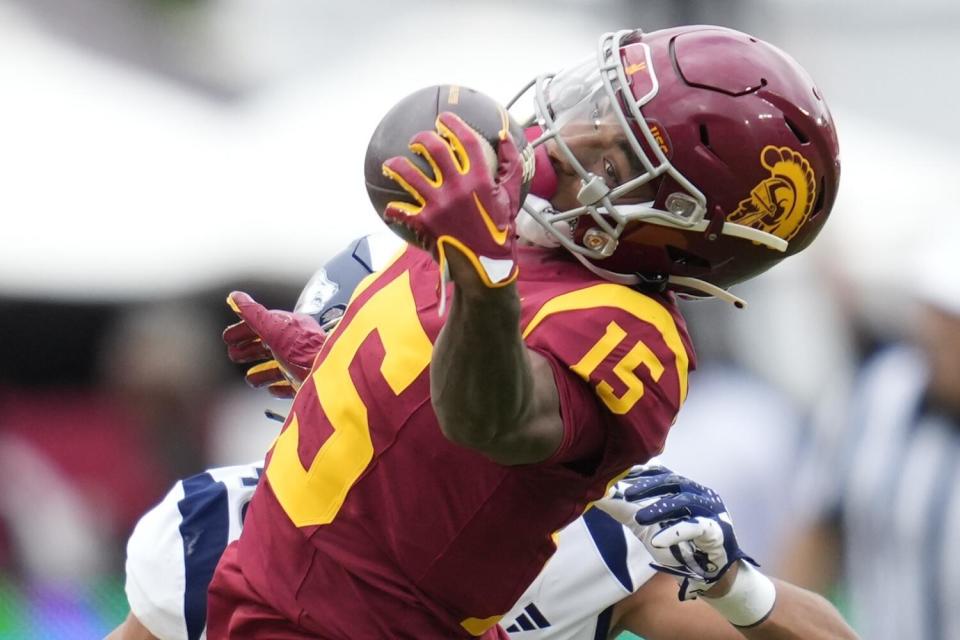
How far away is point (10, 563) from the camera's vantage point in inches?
208

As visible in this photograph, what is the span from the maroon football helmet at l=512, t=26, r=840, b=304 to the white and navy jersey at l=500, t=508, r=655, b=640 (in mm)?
976

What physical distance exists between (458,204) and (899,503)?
2128 millimetres

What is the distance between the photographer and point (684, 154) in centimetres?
219

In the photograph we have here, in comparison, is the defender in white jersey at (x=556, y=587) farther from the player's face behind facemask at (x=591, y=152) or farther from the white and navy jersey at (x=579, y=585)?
the player's face behind facemask at (x=591, y=152)

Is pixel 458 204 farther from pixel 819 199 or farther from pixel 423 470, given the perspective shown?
pixel 819 199

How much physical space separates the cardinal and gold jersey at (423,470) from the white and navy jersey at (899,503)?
1.50 meters

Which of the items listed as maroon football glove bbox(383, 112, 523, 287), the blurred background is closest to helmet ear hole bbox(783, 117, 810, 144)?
maroon football glove bbox(383, 112, 523, 287)

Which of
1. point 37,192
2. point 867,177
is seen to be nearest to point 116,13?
point 37,192

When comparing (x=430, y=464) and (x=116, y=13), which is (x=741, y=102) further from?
(x=116, y=13)

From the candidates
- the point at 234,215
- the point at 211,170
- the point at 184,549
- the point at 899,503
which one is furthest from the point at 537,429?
the point at 211,170

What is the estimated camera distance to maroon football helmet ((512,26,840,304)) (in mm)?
2189

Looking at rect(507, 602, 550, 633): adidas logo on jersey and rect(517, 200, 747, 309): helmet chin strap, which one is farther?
rect(507, 602, 550, 633): adidas logo on jersey

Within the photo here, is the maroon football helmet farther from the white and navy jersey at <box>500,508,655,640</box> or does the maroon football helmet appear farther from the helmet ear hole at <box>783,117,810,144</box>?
the white and navy jersey at <box>500,508,655,640</box>

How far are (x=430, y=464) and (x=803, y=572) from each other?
6.23 ft
